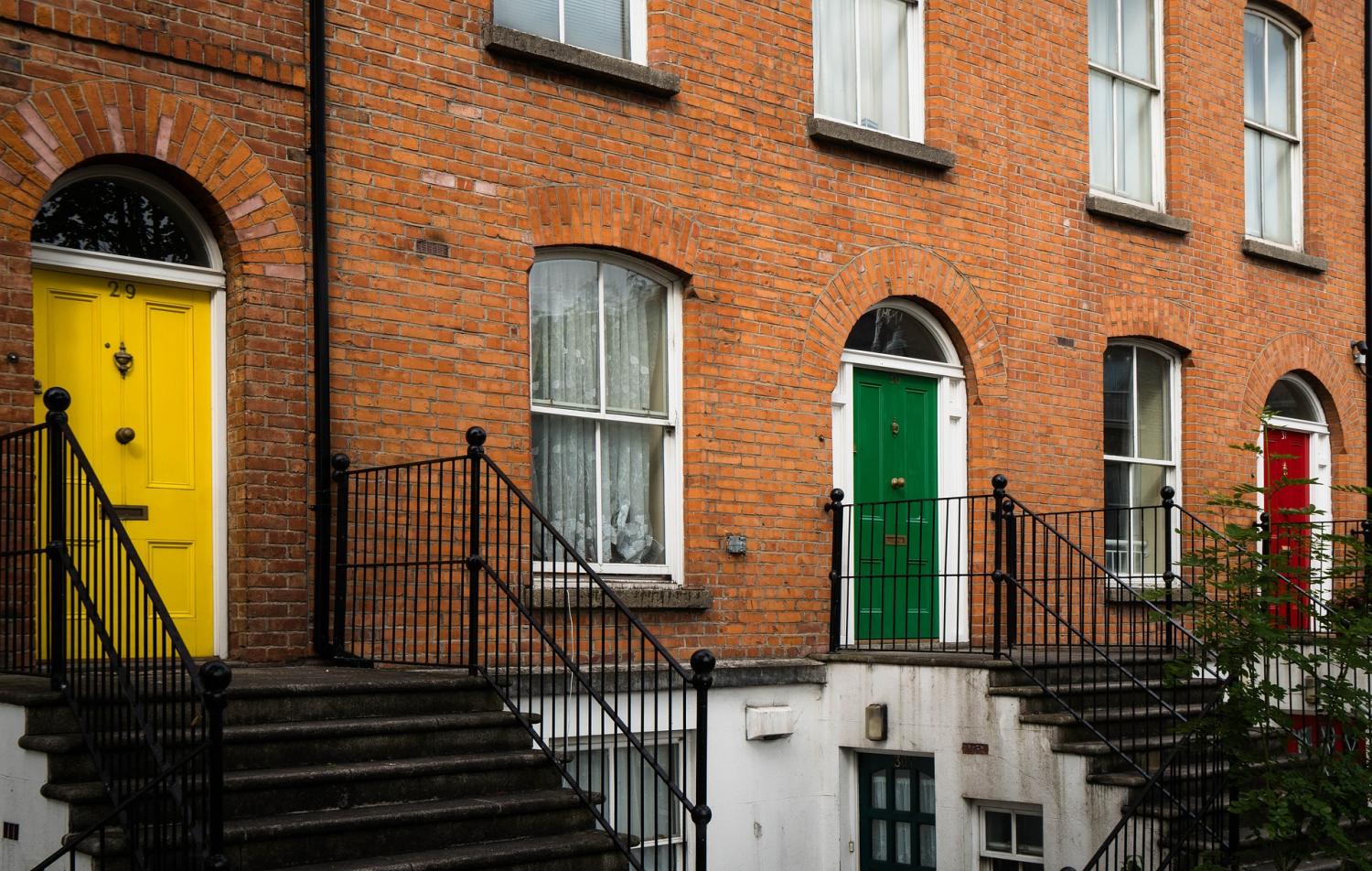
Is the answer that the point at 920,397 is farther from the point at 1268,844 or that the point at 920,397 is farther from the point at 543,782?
the point at 543,782

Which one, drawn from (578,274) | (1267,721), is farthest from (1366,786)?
(578,274)

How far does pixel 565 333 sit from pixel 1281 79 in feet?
29.9

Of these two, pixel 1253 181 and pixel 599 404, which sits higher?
pixel 1253 181

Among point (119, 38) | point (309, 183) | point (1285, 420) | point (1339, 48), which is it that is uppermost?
point (1339, 48)

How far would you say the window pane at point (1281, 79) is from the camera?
50.6 ft

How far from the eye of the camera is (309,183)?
8609 mm

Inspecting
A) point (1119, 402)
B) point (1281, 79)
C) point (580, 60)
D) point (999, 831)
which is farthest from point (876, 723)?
point (1281, 79)

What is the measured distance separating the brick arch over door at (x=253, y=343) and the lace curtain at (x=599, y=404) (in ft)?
5.74

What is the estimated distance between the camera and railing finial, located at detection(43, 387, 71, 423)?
6.52 m

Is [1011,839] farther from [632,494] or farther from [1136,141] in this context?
[1136,141]

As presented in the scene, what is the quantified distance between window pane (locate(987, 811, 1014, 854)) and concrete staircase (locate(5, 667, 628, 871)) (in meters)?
3.38

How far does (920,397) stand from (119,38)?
6.23 m

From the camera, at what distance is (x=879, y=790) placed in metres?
10.5

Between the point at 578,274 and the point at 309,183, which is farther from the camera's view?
the point at 578,274
